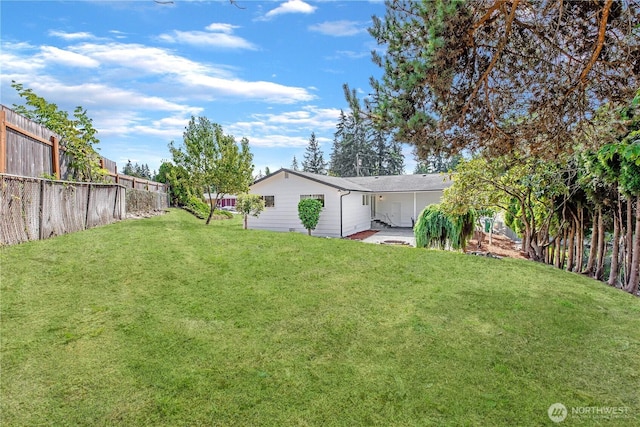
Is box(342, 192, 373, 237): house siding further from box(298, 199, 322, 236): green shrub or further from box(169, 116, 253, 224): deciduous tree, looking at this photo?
box(169, 116, 253, 224): deciduous tree

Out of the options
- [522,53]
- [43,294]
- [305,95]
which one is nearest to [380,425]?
[43,294]

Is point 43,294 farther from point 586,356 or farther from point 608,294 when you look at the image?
point 608,294

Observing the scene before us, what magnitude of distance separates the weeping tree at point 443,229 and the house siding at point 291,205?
19.7ft

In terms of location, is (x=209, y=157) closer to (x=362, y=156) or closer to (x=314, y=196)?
(x=314, y=196)

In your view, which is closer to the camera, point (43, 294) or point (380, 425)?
point (380, 425)

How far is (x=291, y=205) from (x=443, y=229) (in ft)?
28.9

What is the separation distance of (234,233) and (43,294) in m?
5.75

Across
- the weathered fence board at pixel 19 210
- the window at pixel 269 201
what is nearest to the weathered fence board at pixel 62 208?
the weathered fence board at pixel 19 210

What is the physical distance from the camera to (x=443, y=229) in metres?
11.2

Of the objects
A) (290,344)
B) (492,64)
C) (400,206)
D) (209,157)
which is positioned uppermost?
(209,157)

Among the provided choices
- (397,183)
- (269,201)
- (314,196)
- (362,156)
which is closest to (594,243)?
(314,196)

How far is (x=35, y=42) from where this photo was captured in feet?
19.8

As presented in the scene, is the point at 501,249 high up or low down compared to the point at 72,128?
down

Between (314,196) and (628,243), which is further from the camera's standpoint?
(314,196)
